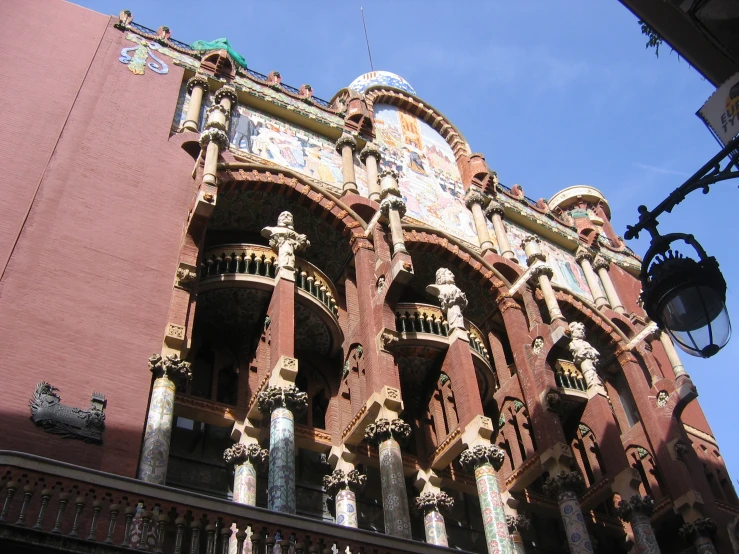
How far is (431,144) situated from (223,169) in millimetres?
8998

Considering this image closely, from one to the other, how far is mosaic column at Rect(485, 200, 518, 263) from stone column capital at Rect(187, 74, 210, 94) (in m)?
8.36

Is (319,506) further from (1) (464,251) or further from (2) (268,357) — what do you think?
(1) (464,251)

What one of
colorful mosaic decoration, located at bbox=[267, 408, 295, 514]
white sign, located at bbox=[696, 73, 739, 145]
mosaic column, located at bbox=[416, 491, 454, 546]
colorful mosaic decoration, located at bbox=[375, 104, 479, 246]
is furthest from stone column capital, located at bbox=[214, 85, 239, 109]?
white sign, located at bbox=[696, 73, 739, 145]

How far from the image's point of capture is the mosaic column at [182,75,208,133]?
57.2 ft

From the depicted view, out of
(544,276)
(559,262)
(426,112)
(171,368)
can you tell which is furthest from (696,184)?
(426,112)

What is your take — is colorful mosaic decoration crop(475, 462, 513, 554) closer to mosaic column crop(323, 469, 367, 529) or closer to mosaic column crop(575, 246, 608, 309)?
mosaic column crop(323, 469, 367, 529)

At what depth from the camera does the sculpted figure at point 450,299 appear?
15077 mm

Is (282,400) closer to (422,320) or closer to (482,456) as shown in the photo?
(482,456)

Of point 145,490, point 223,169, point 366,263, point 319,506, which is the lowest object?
point 145,490

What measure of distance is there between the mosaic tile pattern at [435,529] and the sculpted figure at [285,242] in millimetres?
5005

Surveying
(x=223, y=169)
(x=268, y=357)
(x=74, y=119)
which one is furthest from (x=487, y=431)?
(x=74, y=119)

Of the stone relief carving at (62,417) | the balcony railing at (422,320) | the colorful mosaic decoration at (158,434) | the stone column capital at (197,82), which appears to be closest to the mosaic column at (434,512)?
the balcony railing at (422,320)

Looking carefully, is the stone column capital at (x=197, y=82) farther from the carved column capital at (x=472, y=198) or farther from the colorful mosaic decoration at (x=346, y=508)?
the colorful mosaic decoration at (x=346, y=508)

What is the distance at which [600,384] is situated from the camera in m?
16.3
